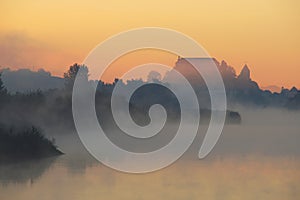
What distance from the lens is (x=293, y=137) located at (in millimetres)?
2818

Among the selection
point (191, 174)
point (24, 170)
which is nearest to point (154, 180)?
point (191, 174)

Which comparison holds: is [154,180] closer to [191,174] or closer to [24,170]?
[191,174]

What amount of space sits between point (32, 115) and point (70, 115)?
0.22 m

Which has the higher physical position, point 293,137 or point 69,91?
point 69,91

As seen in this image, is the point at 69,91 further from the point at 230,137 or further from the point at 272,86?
the point at 272,86

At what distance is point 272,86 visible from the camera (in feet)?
9.43

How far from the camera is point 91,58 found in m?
2.77

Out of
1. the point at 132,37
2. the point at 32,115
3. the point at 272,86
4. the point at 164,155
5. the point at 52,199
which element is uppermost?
the point at 132,37

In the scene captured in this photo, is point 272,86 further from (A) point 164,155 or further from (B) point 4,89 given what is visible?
(B) point 4,89

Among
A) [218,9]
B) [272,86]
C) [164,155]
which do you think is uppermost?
[218,9]

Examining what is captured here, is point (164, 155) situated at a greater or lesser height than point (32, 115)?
lesser

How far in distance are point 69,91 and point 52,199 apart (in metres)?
0.64

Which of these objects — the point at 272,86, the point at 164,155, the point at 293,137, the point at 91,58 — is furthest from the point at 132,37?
the point at 293,137

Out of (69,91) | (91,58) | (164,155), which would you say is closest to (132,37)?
(91,58)
